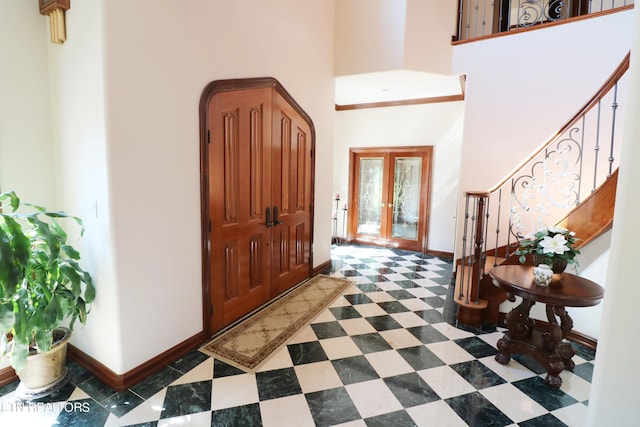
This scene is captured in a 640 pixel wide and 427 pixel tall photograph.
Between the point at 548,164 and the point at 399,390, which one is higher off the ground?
the point at 548,164

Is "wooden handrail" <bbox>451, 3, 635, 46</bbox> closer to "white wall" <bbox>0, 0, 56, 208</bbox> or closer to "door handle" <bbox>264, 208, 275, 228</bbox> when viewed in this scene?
"door handle" <bbox>264, 208, 275, 228</bbox>

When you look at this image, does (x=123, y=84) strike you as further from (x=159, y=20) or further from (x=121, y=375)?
(x=121, y=375)

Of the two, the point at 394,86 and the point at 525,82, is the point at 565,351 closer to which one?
the point at 525,82

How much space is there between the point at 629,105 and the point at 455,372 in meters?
2.15

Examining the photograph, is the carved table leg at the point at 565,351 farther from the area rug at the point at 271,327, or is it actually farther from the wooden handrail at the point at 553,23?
the wooden handrail at the point at 553,23

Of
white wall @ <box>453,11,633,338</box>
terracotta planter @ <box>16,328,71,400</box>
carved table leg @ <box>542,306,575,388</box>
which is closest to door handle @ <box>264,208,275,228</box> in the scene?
terracotta planter @ <box>16,328,71,400</box>

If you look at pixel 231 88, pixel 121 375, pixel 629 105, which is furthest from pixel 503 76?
pixel 121 375

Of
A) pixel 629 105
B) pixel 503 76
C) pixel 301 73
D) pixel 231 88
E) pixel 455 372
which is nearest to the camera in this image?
pixel 629 105

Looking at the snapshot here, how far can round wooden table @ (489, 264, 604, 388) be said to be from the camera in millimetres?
2223

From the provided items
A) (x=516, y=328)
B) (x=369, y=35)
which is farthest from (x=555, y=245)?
(x=369, y=35)

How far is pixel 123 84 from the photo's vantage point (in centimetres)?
204

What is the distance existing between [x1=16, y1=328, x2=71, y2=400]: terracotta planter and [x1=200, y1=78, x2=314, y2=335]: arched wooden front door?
3.28ft

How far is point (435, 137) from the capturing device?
596 cm

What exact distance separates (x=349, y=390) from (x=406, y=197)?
15.7 ft
